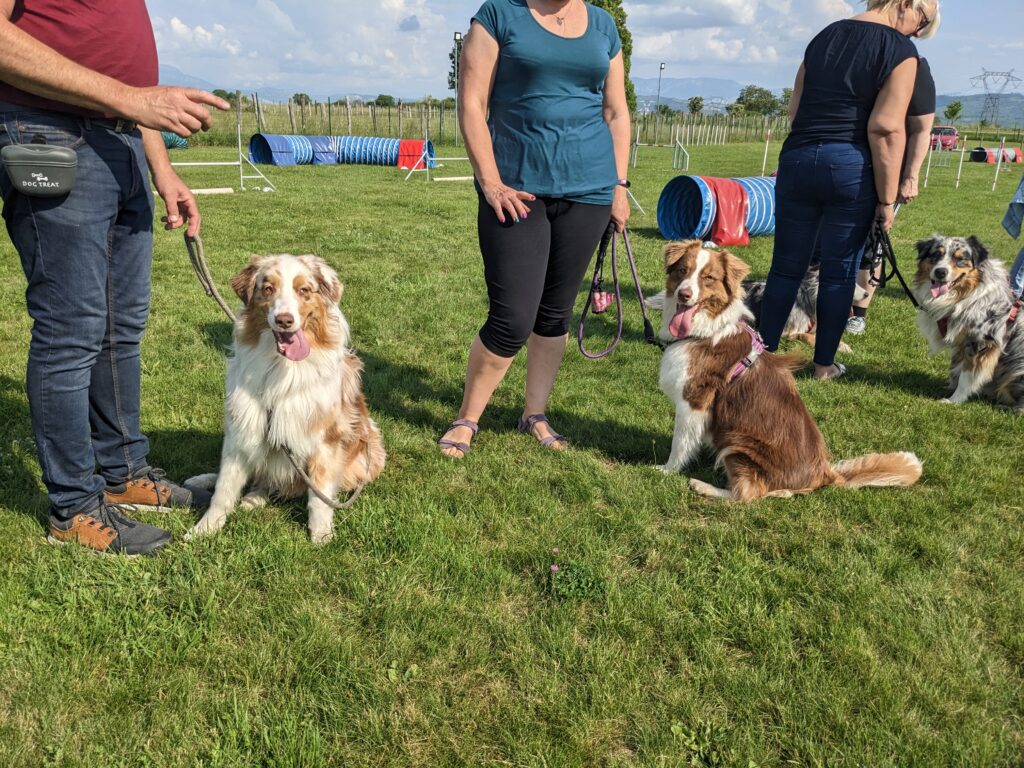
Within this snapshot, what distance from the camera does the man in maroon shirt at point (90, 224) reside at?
93.1 inches

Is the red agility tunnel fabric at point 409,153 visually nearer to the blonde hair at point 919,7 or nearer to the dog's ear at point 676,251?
the blonde hair at point 919,7

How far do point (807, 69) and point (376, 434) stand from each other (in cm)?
413

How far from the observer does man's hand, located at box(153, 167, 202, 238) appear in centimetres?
300

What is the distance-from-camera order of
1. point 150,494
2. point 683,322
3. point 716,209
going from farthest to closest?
point 716,209
point 683,322
point 150,494

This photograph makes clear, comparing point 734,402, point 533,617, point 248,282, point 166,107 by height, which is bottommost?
point 533,617

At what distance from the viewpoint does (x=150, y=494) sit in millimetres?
3395

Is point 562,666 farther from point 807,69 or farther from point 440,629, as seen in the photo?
point 807,69

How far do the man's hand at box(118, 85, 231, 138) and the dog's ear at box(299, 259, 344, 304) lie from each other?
2.81 feet

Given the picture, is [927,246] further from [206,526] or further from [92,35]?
[92,35]

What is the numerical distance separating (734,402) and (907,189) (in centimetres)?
261

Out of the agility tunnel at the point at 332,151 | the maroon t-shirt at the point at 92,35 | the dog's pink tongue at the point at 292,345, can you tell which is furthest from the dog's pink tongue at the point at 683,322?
the agility tunnel at the point at 332,151

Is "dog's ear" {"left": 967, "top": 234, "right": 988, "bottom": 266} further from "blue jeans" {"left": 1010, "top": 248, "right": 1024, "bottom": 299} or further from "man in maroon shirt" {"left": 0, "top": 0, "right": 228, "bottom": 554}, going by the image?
"man in maroon shirt" {"left": 0, "top": 0, "right": 228, "bottom": 554}

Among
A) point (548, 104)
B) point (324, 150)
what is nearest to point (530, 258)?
point (548, 104)

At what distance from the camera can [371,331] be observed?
6.46 meters
